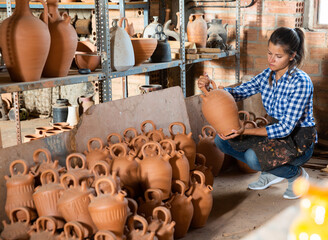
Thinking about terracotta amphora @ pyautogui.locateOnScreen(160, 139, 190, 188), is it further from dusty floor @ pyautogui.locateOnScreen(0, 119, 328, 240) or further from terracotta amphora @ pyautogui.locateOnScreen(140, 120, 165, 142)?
dusty floor @ pyautogui.locateOnScreen(0, 119, 328, 240)

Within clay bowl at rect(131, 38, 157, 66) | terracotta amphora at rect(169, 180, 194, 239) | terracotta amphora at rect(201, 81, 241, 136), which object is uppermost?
clay bowl at rect(131, 38, 157, 66)

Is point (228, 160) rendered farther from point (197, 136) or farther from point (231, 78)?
point (231, 78)

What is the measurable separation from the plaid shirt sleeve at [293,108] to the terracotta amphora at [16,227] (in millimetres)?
1498

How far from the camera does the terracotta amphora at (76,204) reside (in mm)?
1771

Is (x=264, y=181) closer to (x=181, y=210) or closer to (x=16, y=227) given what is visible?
(x=181, y=210)

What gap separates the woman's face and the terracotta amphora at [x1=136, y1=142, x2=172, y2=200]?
0.98 m

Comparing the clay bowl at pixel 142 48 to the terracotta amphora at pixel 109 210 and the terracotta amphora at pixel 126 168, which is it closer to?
the terracotta amphora at pixel 126 168

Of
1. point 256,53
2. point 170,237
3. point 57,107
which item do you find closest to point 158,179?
point 170,237

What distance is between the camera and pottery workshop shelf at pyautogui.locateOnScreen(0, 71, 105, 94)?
6.75 ft

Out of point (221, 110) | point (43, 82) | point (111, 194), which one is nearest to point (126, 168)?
point (111, 194)

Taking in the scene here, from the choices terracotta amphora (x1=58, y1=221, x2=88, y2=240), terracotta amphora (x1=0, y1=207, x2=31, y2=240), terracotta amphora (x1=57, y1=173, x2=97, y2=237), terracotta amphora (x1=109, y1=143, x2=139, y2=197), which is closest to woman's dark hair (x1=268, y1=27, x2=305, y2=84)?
terracotta amphora (x1=109, y1=143, x2=139, y2=197)

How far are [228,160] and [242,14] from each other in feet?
5.82

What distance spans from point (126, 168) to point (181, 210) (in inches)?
14.5

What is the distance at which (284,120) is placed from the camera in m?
2.54
